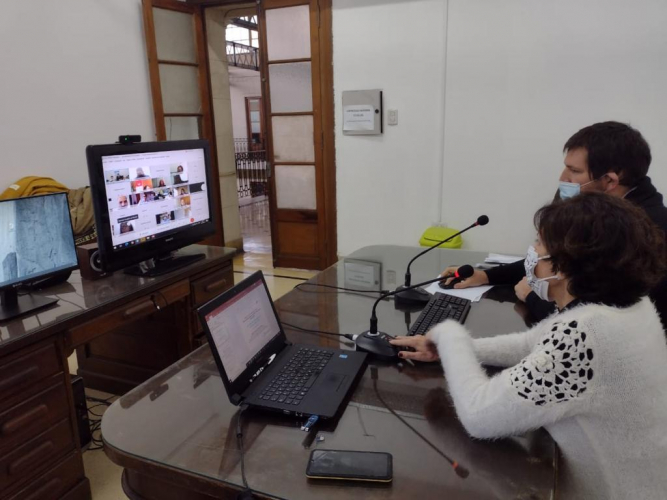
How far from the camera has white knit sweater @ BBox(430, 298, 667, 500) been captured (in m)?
0.92

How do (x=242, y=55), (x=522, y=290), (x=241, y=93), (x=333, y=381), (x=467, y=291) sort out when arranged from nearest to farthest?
(x=333, y=381)
(x=522, y=290)
(x=467, y=291)
(x=242, y=55)
(x=241, y=93)

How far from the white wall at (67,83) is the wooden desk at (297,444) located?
2724 millimetres

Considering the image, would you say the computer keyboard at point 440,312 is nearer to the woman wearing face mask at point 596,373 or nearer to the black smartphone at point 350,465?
the woman wearing face mask at point 596,373

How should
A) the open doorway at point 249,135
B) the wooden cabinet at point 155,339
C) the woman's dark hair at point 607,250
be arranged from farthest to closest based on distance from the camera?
the open doorway at point 249,135 → the wooden cabinet at point 155,339 → the woman's dark hair at point 607,250

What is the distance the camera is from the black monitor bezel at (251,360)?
105 cm

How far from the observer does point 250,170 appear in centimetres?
1134

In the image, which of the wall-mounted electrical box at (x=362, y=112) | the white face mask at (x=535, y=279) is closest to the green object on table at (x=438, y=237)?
the wall-mounted electrical box at (x=362, y=112)

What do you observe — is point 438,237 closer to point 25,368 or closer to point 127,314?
point 127,314

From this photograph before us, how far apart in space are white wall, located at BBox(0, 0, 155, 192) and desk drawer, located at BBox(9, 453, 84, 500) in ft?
6.86

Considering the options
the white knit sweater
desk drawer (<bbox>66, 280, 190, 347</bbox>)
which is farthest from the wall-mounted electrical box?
the white knit sweater

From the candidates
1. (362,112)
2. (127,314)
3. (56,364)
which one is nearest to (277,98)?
(362,112)

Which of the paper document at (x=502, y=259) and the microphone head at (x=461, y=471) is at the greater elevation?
the paper document at (x=502, y=259)

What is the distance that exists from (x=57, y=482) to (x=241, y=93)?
39.8 ft

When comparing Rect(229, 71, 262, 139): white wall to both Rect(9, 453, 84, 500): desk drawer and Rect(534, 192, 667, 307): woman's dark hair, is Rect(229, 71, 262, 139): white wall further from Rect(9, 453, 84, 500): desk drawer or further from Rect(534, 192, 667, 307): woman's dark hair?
Rect(534, 192, 667, 307): woman's dark hair
